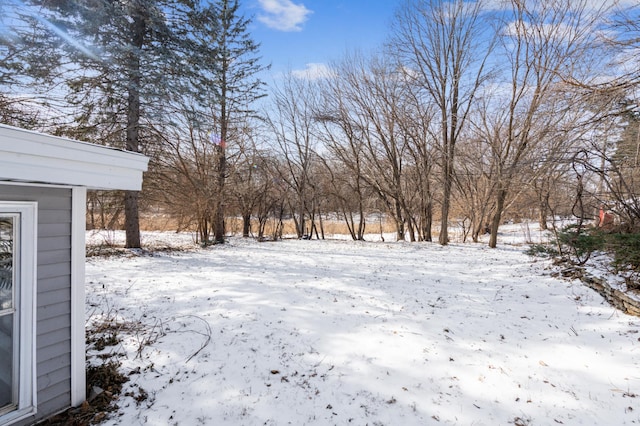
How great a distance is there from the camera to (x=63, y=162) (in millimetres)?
1817

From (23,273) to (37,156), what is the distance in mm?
773

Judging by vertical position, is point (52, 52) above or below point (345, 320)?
above

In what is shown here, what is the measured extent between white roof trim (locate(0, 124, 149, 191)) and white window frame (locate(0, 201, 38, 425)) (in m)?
0.30

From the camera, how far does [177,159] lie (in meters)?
8.86

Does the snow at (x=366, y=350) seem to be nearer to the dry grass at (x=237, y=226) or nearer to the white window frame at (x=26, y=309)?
the white window frame at (x=26, y=309)

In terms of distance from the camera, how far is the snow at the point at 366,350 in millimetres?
2211

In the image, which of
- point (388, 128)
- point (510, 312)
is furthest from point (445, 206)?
point (510, 312)

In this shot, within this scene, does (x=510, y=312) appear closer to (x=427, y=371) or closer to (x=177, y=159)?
(x=427, y=371)

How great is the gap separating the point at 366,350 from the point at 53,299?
2.59 meters

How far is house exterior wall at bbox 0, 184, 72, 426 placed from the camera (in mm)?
1947

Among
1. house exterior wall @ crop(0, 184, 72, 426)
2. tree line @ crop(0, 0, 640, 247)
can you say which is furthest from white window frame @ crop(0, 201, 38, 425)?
tree line @ crop(0, 0, 640, 247)

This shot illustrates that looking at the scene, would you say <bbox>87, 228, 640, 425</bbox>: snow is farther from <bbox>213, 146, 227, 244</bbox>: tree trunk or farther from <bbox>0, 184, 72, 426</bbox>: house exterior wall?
<bbox>213, 146, 227, 244</bbox>: tree trunk

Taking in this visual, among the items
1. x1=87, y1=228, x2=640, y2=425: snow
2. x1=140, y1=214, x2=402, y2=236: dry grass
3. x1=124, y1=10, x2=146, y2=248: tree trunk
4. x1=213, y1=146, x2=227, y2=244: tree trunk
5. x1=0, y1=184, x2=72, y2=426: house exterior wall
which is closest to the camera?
x1=0, y1=184, x2=72, y2=426: house exterior wall

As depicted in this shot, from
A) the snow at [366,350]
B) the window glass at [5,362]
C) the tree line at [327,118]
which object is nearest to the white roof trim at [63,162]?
the window glass at [5,362]
